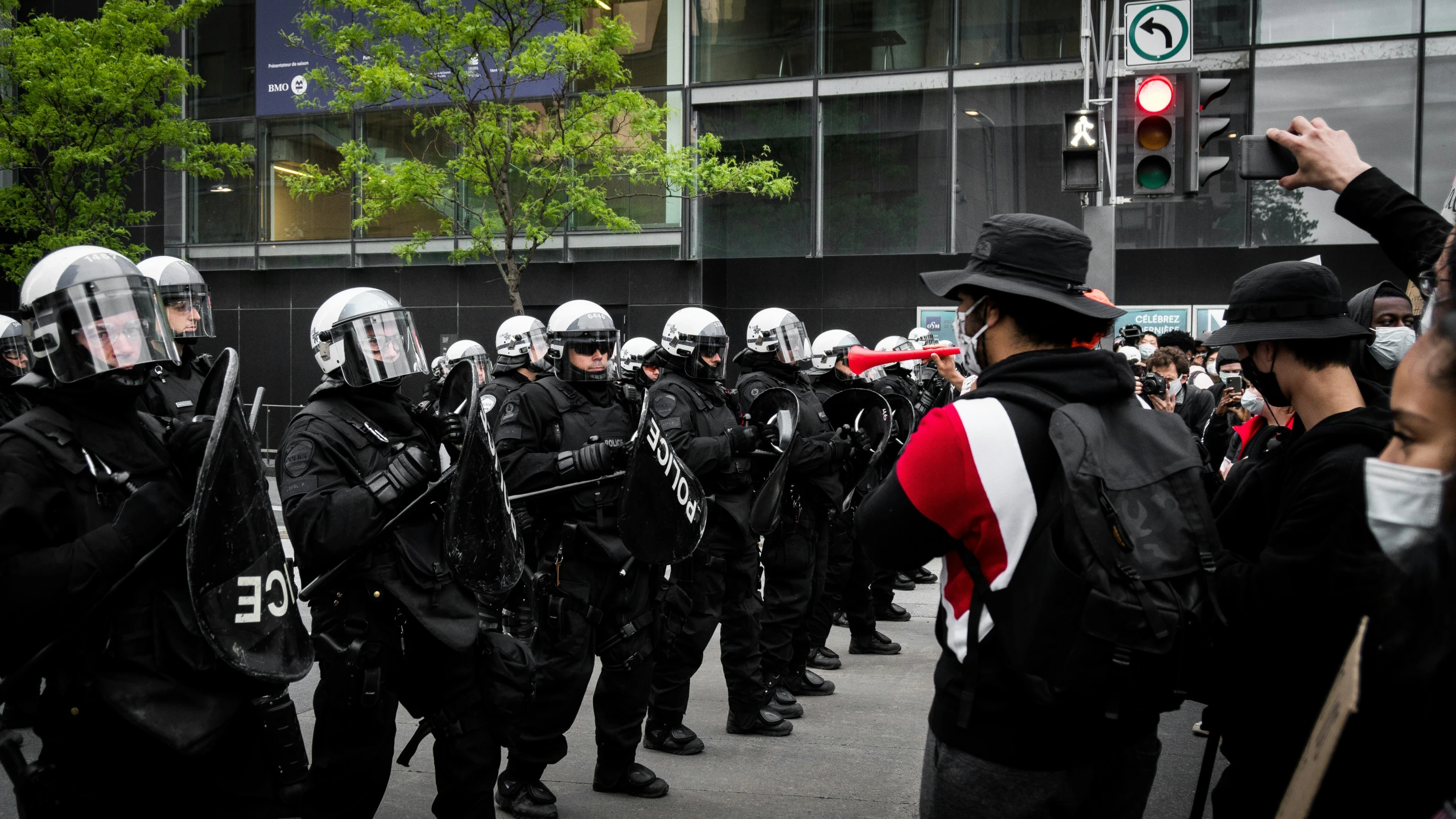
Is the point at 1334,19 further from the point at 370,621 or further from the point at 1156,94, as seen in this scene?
the point at 370,621

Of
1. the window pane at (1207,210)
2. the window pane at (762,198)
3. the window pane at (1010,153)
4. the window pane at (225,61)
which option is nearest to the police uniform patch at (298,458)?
the window pane at (1207,210)

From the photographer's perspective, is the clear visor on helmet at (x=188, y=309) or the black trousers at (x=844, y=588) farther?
the black trousers at (x=844, y=588)

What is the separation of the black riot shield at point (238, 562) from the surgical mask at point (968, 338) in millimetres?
1847

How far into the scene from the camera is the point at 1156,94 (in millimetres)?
7801

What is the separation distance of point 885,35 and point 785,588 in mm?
14912

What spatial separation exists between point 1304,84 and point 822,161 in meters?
7.53

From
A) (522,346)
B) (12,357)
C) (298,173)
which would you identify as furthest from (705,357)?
(298,173)

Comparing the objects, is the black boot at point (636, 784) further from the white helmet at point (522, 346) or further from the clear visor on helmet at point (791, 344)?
the white helmet at point (522, 346)

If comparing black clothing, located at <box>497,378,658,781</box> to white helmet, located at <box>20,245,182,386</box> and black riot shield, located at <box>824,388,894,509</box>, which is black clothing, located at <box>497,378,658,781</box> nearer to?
white helmet, located at <box>20,245,182,386</box>

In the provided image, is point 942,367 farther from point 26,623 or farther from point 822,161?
point 822,161

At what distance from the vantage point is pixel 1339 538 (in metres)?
2.36

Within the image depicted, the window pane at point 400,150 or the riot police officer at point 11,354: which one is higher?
the window pane at point 400,150

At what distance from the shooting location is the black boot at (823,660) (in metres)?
7.89

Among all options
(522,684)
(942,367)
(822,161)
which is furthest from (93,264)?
(822,161)
